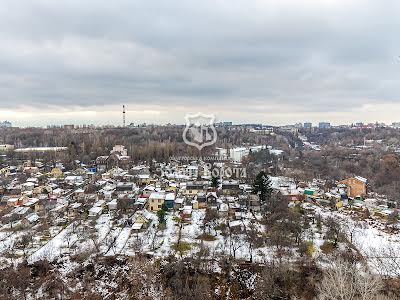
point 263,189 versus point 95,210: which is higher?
point 263,189

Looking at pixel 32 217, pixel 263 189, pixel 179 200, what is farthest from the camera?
pixel 179 200

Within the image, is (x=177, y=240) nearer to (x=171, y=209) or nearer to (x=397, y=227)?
(x=171, y=209)

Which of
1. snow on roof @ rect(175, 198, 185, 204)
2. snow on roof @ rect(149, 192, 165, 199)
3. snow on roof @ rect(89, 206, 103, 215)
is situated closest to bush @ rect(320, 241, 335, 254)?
snow on roof @ rect(175, 198, 185, 204)

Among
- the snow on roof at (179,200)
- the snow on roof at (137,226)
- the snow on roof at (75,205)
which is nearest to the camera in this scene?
the snow on roof at (137,226)

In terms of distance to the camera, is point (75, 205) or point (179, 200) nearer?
point (75, 205)

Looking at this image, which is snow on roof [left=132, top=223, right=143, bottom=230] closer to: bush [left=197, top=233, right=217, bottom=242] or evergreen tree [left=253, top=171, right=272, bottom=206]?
bush [left=197, top=233, right=217, bottom=242]

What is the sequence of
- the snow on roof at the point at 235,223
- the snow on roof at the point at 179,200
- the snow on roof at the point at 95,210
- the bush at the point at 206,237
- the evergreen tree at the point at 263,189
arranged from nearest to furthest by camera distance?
the bush at the point at 206,237 < the snow on roof at the point at 235,223 < the snow on roof at the point at 95,210 < the snow on roof at the point at 179,200 < the evergreen tree at the point at 263,189

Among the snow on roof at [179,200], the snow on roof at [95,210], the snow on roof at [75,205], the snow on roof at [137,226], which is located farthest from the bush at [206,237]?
the snow on roof at [75,205]

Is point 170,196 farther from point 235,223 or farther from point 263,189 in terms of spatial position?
point 263,189

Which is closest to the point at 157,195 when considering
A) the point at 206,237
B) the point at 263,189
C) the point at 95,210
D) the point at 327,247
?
the point at 95,210

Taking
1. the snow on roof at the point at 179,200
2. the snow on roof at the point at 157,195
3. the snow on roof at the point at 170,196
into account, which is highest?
the snow on roof at the point at 157,195

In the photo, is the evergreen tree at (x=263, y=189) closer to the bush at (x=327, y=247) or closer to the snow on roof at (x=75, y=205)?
the bush at (x=327, y=247)

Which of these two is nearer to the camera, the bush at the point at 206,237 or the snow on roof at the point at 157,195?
the bush at the point at 206,237
